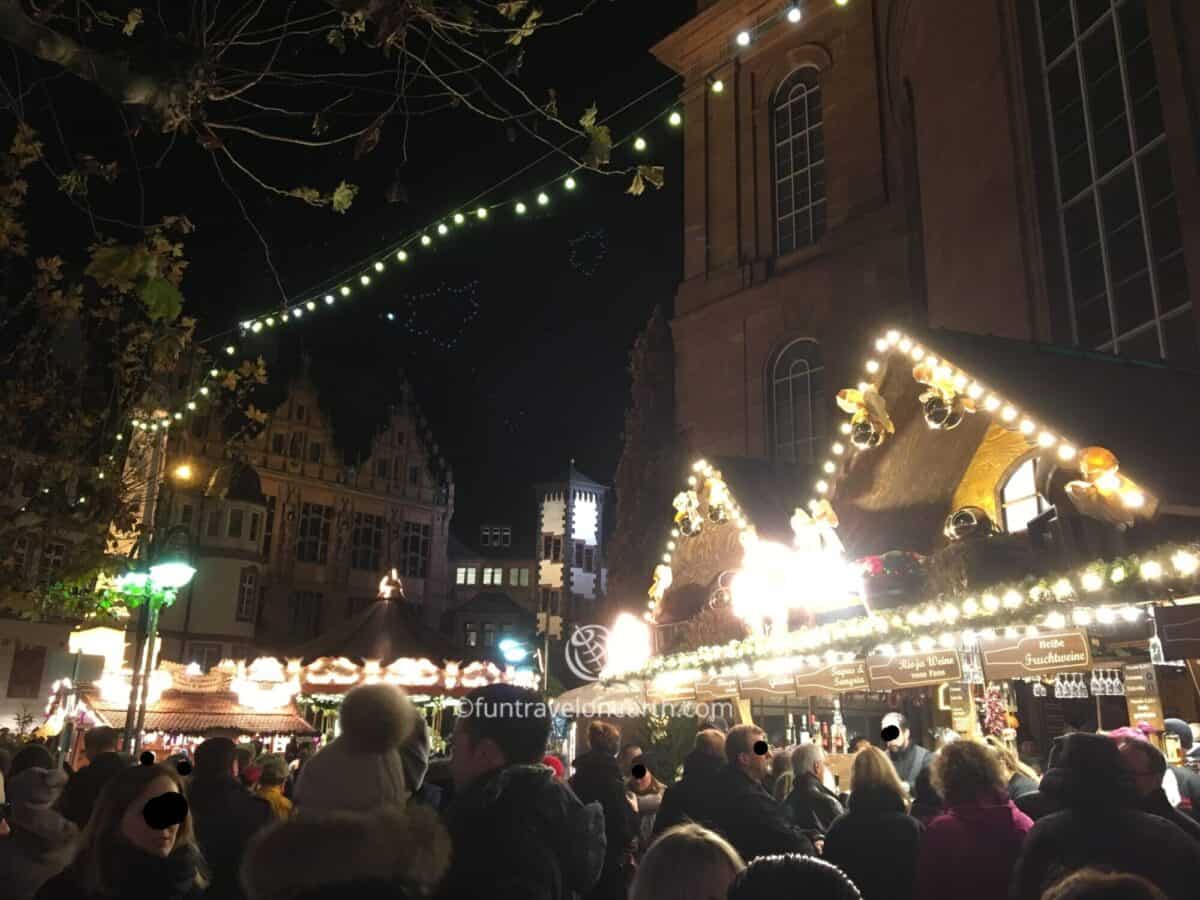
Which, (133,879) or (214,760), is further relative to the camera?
(214,760)

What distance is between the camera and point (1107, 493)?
6.37 metres

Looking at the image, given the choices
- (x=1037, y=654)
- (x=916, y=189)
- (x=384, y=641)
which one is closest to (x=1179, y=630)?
(x=1037, y=654)

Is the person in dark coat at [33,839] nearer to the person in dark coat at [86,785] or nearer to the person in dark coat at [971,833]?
the person in dark coat at [86,785]

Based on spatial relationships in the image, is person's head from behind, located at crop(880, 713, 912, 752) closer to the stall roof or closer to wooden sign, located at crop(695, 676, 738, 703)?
wooden sign, located at crop(695, 676, 738, 703)

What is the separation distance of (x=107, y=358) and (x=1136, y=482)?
11009mm

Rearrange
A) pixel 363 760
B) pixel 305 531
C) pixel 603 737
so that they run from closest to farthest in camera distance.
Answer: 1. pixel 363 760
2. pixel 603 737
3. pixel 305 531

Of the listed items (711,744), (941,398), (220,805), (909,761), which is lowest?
(220,805)

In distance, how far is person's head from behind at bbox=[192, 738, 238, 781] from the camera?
4773 mm

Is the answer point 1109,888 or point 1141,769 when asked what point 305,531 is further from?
point 1109,888

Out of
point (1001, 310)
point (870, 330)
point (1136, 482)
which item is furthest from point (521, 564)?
point (1136, 482)

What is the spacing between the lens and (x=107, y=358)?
11.6 m

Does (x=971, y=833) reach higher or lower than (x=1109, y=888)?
lower

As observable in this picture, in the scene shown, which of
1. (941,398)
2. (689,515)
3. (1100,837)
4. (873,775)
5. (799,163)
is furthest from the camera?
(799,163)

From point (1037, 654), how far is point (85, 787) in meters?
6.58
